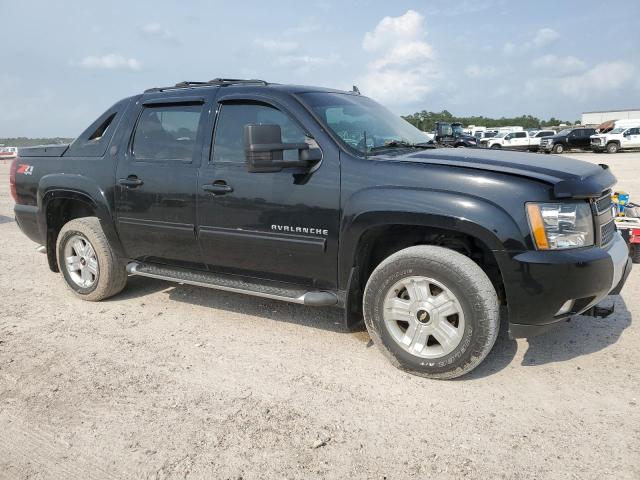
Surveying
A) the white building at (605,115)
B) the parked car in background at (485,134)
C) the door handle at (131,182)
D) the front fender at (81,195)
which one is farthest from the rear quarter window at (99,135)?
the white building at (605,115)

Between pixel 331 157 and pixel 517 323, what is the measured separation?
1.58 meters

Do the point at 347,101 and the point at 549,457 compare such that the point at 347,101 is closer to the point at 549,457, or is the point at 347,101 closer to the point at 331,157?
the point at 331,157

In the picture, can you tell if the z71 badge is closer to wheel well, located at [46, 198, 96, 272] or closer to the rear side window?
wheel well, located at [46, 198, 96, 272]

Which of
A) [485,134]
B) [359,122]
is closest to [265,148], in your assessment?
[359,122]

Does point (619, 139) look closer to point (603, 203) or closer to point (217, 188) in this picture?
point (603, 203)

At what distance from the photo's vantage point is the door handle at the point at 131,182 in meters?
A: 4.31

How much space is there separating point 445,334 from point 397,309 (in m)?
0.34

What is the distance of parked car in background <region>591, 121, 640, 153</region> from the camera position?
30.2 m

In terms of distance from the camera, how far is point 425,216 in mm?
3135

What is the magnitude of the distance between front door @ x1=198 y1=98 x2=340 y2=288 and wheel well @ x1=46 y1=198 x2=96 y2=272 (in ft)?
5.69

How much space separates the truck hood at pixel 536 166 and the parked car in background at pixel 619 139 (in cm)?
3097

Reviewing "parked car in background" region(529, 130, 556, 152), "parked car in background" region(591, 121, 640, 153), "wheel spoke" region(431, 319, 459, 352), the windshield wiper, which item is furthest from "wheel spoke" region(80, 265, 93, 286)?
"parked car in background" region(529, 130, 556, 152)

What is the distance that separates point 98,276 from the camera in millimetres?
4816

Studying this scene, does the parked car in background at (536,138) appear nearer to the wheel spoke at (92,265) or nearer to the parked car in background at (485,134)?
the parked car in background at (485,134)
